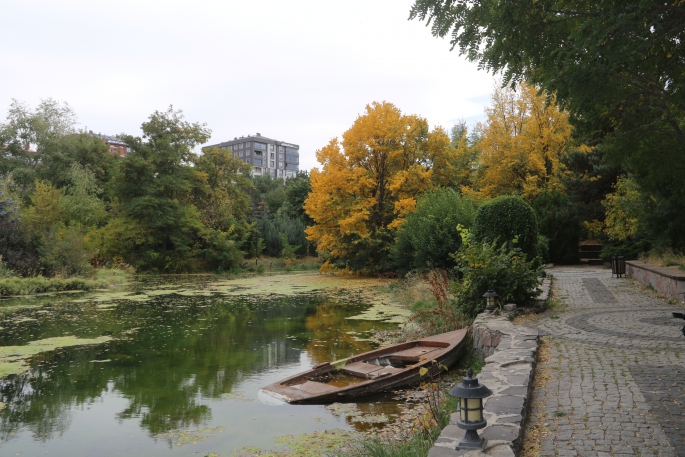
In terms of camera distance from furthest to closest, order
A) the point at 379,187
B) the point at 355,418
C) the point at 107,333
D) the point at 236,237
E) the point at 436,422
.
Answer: the point at 236,237, the point at 379,187, the point at 107,333, the point at 355,418, the point at 436,422

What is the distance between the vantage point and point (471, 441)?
129 inches

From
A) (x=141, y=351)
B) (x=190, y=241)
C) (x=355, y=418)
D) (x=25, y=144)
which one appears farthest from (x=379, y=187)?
(x=25, y=144)

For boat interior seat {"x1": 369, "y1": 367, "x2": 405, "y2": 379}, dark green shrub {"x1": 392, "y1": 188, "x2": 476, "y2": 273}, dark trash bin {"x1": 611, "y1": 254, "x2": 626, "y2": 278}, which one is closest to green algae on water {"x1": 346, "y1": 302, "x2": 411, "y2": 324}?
Result: dark green shrub {"x1": 392, "y1": 188, "x2": 476, "y2": 273}

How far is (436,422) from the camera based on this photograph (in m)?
4.80

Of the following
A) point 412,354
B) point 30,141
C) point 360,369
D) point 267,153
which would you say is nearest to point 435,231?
point 412,354

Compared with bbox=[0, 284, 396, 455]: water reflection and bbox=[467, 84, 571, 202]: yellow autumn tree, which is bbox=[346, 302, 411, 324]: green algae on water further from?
bbox=[467, 84, 571, 202]: yellow autumn tree

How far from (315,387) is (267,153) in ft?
327

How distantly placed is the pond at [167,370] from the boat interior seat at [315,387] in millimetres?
270

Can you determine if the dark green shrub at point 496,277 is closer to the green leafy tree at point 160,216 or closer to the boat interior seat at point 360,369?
the boat interior seat at point 360,369

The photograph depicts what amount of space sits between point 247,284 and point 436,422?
18.5m

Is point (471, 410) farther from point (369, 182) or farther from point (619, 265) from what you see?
point (369, 182)

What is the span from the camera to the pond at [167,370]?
5.58 m

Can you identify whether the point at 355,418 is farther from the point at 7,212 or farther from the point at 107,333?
the point at 7,212

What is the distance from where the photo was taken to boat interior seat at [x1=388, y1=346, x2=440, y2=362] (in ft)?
25.0
